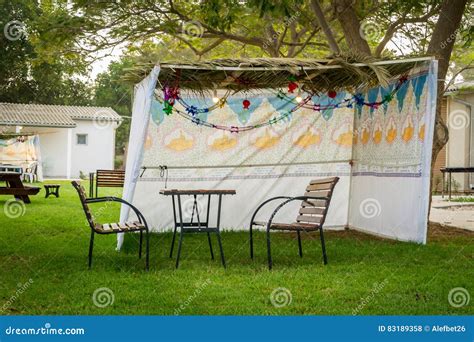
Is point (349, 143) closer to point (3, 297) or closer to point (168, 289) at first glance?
point (168, 289)

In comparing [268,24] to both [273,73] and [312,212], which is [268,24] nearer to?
[273,73]

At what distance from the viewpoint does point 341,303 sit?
4820mm

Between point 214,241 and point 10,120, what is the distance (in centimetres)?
2229

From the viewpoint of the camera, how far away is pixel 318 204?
691 cm

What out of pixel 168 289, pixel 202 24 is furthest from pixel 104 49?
pixel 168 289

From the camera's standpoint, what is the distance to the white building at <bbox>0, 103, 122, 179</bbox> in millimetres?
28219

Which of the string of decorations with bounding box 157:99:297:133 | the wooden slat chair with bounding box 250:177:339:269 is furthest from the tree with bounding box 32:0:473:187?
the wooden slat chair with bounding box 250:177:339:269

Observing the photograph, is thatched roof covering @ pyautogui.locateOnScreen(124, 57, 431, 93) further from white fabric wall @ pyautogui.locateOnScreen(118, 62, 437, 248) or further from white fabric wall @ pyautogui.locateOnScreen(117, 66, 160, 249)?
white fabric wall @ pyautogui.locateOnScreen(118, 62, 437, 248)

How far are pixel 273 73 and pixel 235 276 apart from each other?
2926 mm

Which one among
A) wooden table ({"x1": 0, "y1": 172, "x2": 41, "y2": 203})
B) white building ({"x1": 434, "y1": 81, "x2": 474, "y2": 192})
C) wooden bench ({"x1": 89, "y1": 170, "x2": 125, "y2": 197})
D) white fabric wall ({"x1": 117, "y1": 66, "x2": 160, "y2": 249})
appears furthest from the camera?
white building ({"x1": 434, "y1": 81, "x2": 474, "y2": 192})

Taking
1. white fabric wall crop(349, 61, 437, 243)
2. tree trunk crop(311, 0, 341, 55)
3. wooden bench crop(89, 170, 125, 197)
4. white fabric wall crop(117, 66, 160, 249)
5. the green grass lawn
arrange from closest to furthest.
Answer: the green grass lawn < white fabric wall crop(117, 66, 160, 249) < white fabric wall crop(349, 61, 437, 243) < tree trunk crop(311, 0, 341, 55) < wooden bench crop(89, 170, 125, 197)

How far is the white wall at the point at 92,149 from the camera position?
29797 millimetres

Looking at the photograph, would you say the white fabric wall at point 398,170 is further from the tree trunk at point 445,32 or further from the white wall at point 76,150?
the white wall at point 76,150

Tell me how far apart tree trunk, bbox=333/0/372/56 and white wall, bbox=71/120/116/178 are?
2106 cm
